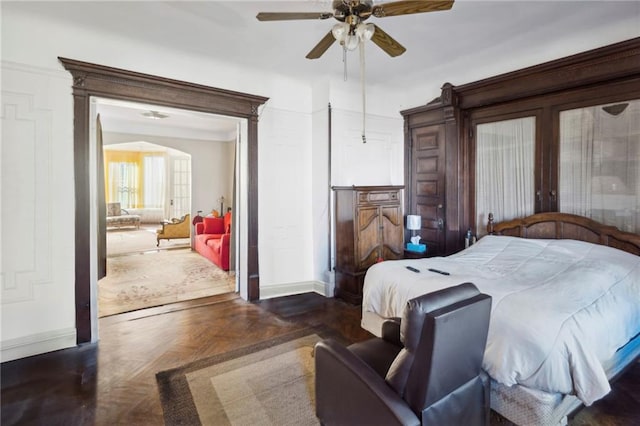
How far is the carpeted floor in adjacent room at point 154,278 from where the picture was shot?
428cm

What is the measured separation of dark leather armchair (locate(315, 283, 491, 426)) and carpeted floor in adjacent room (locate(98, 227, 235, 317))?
3.24m

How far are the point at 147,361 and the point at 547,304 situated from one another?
9.91ft

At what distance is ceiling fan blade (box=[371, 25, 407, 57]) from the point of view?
229cm

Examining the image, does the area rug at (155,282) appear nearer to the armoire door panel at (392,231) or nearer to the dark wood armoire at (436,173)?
the armoire door panel at (392,231)

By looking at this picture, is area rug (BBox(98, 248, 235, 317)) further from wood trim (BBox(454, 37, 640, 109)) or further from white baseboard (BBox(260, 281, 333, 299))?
wood trim (BBox(454, 37, 640, 109))

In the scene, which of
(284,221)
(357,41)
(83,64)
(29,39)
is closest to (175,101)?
(83,64)

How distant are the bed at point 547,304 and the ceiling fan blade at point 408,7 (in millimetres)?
1861

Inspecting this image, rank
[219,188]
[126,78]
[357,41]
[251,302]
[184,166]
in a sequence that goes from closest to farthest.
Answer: [357,41], [126,78], [251,302], [219,188], [184,166]

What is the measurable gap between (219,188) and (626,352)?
7.71m

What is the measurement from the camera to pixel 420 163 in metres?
4.98

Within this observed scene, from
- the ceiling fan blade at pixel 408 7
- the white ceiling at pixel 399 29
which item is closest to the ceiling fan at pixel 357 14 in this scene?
the ceiling fan blade at pixel 408 7

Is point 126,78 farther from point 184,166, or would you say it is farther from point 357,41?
point 184,166

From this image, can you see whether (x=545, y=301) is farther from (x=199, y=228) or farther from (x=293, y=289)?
(x=199, y=228)

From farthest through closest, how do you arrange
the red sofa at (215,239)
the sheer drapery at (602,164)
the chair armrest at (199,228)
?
the chair armrest at (199,228) → the red sofa at (215,239) → the sheer drapery at (602,164)
